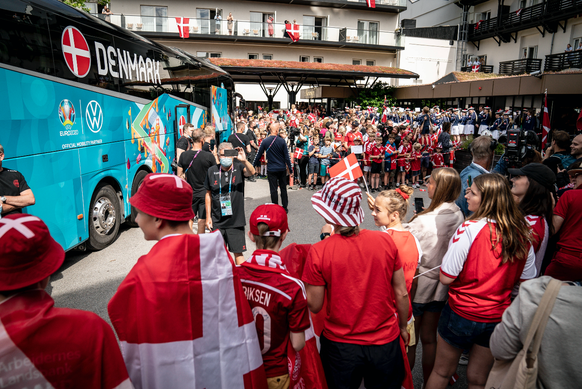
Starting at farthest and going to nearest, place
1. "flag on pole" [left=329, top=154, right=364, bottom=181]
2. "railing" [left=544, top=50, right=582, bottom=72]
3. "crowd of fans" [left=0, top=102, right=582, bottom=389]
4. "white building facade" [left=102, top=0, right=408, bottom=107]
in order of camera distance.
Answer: "white building facade" [left=102, top=0, right=408, bottom=107] < "railing" [left=544, top=50, right=582, bottom=72] < "flag on pole" [left=329, top=154, right=364, bottom=181] < "crowd of fans" [left=0, top=102, right=582, bottom=389]

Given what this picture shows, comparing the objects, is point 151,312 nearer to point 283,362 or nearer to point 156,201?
point 156,201

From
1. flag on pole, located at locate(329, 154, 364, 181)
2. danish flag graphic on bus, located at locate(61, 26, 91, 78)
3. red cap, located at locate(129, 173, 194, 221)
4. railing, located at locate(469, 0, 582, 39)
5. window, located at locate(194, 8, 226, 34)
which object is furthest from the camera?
window, located at locate(194, 8, 226, 34)

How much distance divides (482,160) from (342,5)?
1465 inches

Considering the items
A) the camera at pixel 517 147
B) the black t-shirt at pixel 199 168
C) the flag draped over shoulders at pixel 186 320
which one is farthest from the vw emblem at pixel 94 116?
the camera at pixel 517 147

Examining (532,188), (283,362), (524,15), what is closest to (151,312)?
(283,362)

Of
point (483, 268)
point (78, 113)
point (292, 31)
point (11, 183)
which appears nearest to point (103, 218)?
point (78, 113)

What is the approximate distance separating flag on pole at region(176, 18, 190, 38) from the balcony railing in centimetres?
→ 33

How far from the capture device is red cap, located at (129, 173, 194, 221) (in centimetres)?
202

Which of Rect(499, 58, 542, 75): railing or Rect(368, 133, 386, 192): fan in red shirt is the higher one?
Rect(499, 58, 542, 75): railing

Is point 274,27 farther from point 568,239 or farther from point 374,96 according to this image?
point 568,239

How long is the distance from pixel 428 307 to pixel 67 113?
5678 millimetres

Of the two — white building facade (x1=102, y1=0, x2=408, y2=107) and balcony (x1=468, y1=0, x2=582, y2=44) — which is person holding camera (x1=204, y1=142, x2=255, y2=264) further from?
balcony (x1=468, y1=0, x2=582, y2=44)

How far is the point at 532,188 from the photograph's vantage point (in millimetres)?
3262

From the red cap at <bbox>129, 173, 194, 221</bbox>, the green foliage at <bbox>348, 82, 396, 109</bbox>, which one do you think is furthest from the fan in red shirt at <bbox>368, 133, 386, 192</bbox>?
the green foliage at <bbox>348, 82, 396, 109</bbox>
